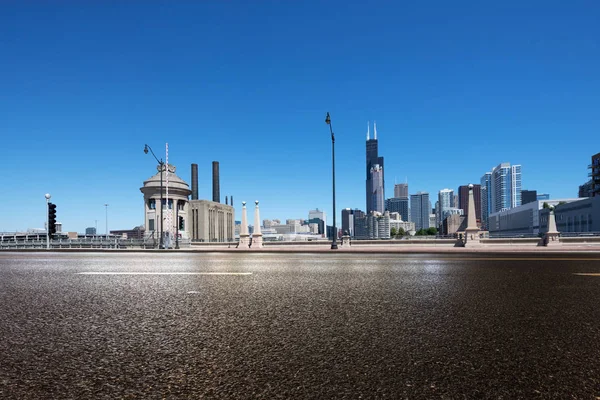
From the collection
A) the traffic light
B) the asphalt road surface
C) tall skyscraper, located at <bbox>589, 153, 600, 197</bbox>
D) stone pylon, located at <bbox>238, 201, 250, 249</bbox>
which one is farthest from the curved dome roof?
tall skyscraper, located at <bbox>589, 153, 600, 197</bbox>

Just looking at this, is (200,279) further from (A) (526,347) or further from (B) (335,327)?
(A) (526,347)

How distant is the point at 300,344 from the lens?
→ 2033 mm

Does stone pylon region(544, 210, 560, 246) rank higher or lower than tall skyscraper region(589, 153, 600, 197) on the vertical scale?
lower

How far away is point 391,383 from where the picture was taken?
1474 millimetres

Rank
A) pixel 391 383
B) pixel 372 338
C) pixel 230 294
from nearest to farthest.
→ pixel 391 383, pixel 372 338, pixel 230 294

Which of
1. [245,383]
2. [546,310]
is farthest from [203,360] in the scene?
[546,310]

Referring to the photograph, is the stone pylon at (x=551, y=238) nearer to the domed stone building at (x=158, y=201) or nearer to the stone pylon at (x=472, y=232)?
the stone pylon at (x=472, y=232)

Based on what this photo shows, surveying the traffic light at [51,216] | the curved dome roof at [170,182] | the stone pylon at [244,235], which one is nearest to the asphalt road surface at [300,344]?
the stone pylon at [244,235]

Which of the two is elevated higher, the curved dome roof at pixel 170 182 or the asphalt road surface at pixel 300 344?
the curved dome roof at pixel 170 182

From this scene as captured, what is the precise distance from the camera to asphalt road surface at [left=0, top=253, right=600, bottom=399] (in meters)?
1.45

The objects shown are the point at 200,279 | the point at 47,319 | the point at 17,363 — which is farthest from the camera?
the point at 200,279

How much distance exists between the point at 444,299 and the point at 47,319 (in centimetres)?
344

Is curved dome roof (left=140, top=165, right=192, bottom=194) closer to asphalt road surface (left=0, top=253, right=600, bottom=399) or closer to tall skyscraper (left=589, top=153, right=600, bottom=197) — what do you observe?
asphalt road surface (left=0, top=253, right=600, bottom=399)

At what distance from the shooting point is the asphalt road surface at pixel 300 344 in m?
1.45
